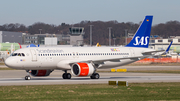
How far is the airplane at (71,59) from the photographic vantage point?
36.3 meters

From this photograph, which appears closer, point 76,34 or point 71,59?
point 71,59

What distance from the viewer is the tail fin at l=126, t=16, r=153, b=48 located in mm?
46125

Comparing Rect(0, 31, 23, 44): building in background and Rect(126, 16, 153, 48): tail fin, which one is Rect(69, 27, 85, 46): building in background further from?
Rect(126, 16, 153, 48): tail fin

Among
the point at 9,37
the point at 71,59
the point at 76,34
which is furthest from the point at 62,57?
the point at 9,37

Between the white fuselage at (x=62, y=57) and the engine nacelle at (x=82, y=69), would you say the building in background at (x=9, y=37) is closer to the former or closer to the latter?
the white fuselage at (x=62, y=57)

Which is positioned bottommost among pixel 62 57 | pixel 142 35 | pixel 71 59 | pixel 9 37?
pixel 71 59

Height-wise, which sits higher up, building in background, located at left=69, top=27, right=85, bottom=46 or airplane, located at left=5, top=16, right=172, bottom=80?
building in background, located at left=69, top=27, right=85, bottom=46

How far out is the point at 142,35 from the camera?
152 feet

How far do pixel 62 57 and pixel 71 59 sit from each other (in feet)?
4.37

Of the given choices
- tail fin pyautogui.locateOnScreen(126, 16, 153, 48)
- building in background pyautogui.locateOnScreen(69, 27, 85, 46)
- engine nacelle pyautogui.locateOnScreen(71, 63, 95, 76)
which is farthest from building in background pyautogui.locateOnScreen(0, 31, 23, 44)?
engine nacelle pyautogui.locateOnScreen(71, 63, 95, 76)

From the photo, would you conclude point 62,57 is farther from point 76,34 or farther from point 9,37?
point 9,37

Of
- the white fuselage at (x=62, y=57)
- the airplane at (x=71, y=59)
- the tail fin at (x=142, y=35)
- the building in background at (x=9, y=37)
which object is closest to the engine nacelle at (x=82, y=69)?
the airplane at (x=71, y=59)

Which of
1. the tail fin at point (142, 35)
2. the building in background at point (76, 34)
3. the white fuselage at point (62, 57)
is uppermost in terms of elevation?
the building in background at point (76, 34)

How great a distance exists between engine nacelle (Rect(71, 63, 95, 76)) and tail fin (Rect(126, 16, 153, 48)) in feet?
37.6
